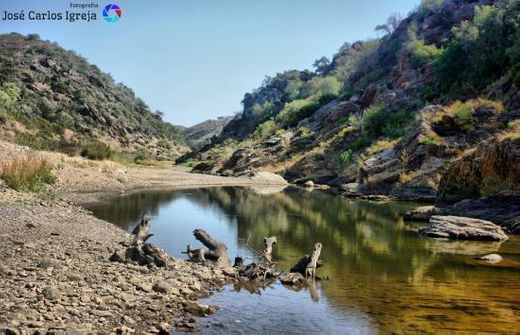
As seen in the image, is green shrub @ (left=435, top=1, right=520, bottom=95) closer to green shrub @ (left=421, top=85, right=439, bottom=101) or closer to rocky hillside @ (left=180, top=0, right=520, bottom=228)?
rocky hillside @ (left=180, top=0, right=520, bottom=228)

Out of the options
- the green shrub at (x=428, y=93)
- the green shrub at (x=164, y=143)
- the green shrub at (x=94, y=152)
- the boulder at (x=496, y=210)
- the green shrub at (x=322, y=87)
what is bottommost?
the boulder at (x=496, y=210)

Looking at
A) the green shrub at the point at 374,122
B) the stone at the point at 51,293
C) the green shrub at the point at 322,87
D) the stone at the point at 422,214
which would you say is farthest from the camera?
the green shrub at the point at 322,87

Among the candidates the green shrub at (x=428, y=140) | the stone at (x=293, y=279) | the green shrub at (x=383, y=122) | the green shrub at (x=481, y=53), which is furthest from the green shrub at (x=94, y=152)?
the stone at (x=293, y=279)

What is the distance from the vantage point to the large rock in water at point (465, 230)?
960 inches

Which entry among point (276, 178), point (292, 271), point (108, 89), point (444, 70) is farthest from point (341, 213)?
point (108, 89)

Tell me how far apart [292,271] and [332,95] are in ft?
322

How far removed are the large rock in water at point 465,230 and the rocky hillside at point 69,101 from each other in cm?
5595

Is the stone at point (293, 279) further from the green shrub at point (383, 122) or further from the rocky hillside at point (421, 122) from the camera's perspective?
the green shrub at point (383, 122)

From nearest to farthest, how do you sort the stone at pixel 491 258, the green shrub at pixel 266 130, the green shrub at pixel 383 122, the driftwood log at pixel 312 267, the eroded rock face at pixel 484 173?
the driftwood log at pixel 312 267, the stone at pixel 491 258, the eroded rock face at pixel 484 173, the green shrub at pixel 383 122, the green shrub at pixel 266 130

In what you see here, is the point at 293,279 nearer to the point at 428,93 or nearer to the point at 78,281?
the point at 78,281

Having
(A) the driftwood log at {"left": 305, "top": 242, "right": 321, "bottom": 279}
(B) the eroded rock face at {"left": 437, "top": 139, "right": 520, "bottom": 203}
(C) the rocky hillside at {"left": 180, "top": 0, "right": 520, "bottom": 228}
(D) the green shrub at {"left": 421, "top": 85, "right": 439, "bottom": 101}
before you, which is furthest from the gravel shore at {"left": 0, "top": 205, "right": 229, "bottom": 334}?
(D) the green shrub at {"left": 421, "top": 85, "right": 439, "bottom": 101}

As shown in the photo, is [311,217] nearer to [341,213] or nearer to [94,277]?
[341,213]

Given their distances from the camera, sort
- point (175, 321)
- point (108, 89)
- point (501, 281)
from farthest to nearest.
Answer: point (108, 89), point (501, 281), point (175, 321)

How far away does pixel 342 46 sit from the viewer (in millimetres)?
188875
